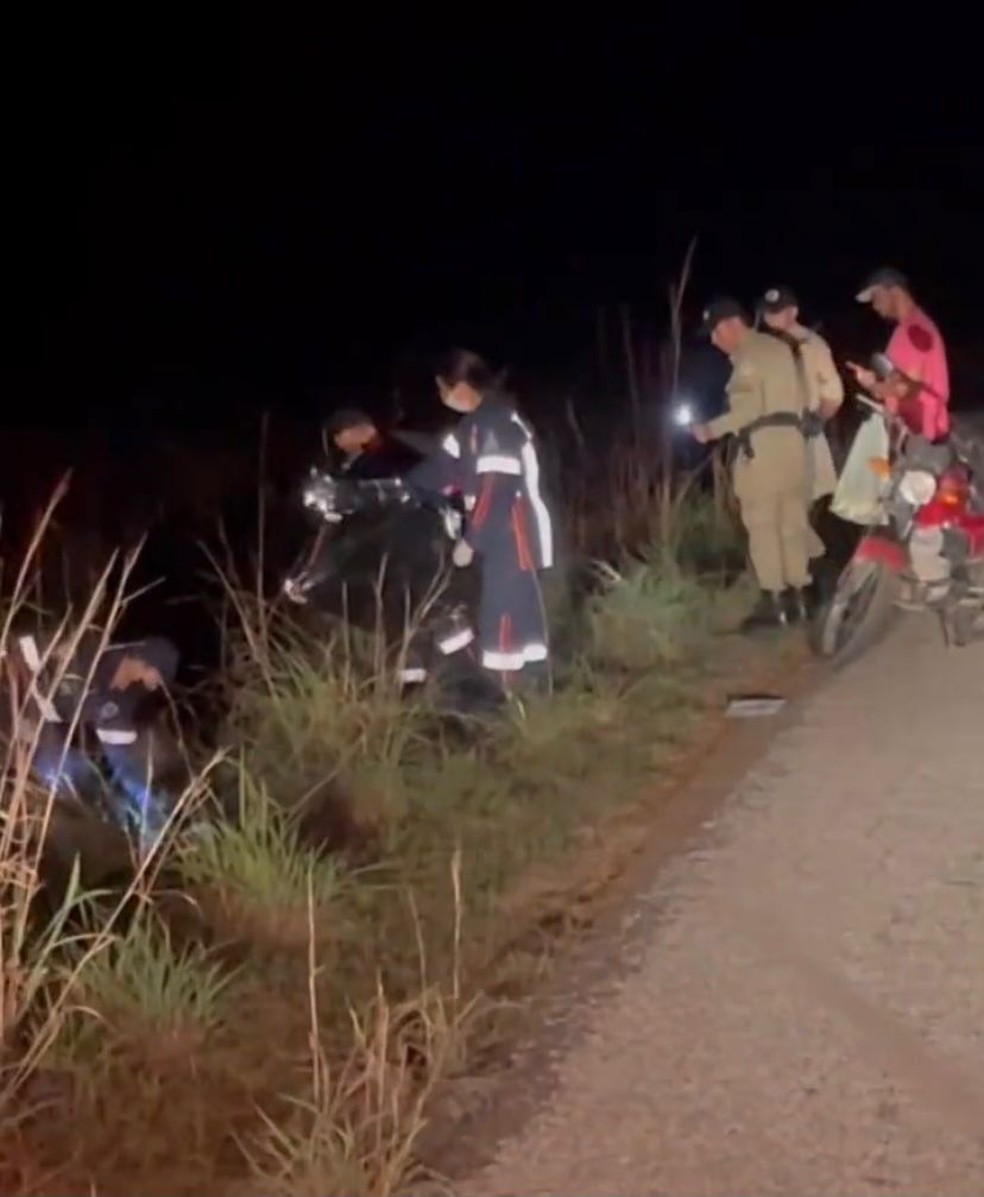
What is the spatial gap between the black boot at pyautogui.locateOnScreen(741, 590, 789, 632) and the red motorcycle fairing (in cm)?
77

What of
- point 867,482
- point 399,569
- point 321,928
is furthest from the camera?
point 867,482

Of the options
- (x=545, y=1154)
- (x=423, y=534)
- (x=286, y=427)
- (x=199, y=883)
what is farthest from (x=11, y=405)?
(x=545, y=1154)

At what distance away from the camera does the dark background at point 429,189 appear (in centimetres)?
3250

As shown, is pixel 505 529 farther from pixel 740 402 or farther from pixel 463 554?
pixel 740 402

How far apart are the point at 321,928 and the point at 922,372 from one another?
17.0ft

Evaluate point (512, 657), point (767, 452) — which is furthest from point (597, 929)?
point (767, 452)

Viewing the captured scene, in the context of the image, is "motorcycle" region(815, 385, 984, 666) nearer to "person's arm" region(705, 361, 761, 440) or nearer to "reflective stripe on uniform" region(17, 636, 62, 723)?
"person's arm" region(705, 361, 761, 440)

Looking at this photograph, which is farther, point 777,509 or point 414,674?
point 777,509

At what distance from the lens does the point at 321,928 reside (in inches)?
277

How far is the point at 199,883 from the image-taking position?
7344 mm

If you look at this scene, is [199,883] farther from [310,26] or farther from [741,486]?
[310,26]

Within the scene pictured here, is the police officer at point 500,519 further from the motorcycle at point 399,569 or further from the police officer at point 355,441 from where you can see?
the police officer at point 355,441

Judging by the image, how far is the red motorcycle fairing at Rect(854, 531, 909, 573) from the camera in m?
10.6

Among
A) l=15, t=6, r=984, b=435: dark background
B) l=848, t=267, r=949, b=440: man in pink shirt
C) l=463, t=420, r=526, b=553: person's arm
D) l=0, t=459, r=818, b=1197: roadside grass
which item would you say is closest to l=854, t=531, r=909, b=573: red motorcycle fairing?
l=848, t=267, r=949, b=440: man in pink shirt
